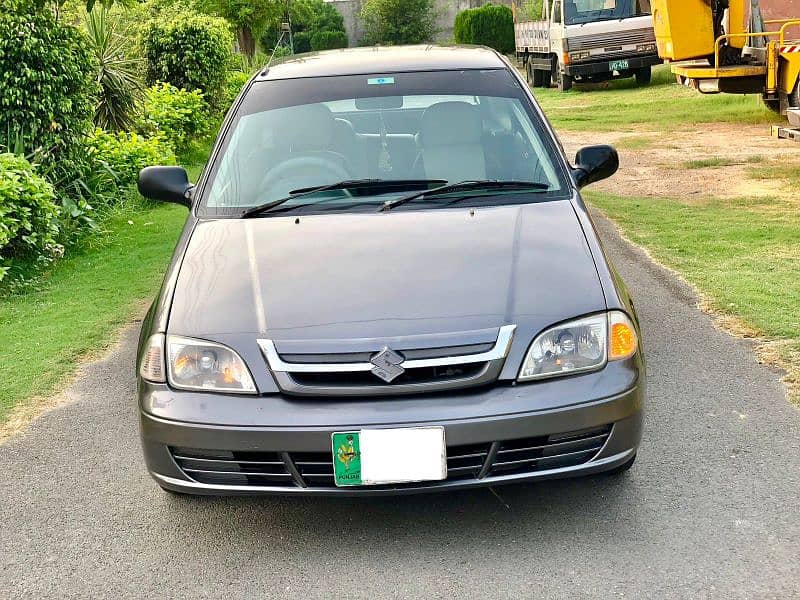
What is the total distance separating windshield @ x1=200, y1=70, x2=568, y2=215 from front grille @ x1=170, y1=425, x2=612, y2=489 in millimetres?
1228

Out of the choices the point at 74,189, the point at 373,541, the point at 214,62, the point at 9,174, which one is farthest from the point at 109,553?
the point at 214,62

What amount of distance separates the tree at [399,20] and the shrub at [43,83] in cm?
3688

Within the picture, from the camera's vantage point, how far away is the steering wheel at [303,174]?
4.23m

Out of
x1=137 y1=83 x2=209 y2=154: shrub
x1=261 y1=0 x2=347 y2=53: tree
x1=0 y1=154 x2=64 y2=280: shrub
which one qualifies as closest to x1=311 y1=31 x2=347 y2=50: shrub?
x1=261 y1=0 x2=347 y2=53: tree

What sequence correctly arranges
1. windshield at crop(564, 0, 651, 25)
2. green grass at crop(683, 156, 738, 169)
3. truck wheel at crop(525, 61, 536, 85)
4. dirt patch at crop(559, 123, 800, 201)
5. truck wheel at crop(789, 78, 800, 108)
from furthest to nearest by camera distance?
truck wheel at crop(525, 61, 536, 85) < windshield at crop(564, 0, 651, 25) < truck wheel at crop(789, 78, 800, 108) < green grass at crop(683, 156, 738, 169) < dirt patch at crop(559, 123, 800, 201)

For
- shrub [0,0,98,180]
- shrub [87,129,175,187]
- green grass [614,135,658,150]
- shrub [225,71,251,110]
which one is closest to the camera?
shrub [0,0,98,180]

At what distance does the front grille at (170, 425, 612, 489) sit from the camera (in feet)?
10.2

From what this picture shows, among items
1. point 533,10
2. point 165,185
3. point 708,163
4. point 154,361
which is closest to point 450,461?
point 154,361

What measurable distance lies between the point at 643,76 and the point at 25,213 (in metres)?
19.3

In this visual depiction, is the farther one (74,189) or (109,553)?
(74,189)

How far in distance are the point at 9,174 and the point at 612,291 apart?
A: 5258mm

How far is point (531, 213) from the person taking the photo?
153 inches

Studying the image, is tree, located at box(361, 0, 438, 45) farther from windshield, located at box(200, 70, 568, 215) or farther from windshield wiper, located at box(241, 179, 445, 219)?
windshield wiper, located at box(241, 179, 445, 219)

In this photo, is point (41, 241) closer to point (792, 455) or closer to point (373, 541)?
point (373, 541)
